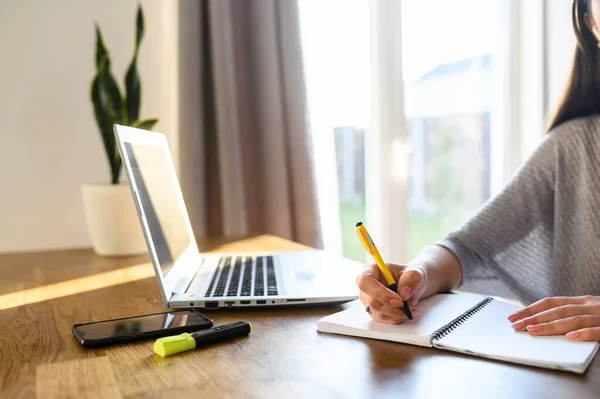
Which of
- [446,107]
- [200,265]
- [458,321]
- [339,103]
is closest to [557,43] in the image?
[446,107]

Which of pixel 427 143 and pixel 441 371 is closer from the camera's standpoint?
pixel 441 371

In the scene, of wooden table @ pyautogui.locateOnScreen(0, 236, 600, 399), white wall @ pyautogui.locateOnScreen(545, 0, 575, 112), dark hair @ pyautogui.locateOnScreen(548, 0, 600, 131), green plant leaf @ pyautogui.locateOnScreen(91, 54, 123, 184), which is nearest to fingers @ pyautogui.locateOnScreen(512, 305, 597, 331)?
wooden table @ pyautogui.locateOnScreen(0, 236, 600, 399)

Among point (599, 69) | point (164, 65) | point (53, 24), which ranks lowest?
point (599, 69)

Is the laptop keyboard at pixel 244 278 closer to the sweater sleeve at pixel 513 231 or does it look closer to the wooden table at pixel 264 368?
the wooden table at pixel 264 368

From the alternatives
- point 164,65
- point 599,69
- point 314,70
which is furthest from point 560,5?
point 164,65

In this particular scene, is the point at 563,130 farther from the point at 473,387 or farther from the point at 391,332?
the point at 473,387

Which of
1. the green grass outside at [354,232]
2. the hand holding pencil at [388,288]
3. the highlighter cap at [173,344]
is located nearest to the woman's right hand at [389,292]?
the hand holding pencil at [388,288]

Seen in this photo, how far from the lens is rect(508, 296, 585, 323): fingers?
75 centimetres

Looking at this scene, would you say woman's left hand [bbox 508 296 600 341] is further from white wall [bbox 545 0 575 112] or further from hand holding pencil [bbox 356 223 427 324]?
white wall [bbox 545 0 575 112]

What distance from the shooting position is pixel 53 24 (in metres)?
1.74

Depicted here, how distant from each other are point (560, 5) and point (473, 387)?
1.97 meters

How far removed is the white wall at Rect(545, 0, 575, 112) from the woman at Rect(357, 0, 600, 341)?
0.90m

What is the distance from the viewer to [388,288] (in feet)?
2.69

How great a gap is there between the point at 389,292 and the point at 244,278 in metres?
0.34
